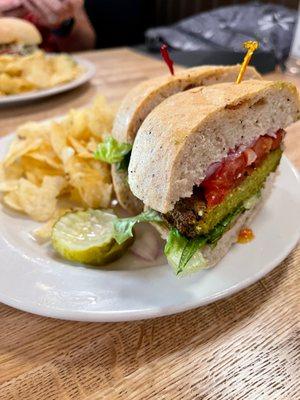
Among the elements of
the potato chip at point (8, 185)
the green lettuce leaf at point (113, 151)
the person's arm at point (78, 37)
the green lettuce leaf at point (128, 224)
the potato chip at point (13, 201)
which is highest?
the green lettuce leaf at point (113, 151)

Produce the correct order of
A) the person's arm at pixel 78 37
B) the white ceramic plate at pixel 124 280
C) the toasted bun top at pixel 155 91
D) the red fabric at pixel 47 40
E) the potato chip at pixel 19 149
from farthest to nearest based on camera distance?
the person's arm at pixel 78 37 → the red fabric at pixel 47 40 → the potato chip at pixel 19 149 → the toasted bun top at pixel 155 91 → the white ceramic plate at pixel 124 280

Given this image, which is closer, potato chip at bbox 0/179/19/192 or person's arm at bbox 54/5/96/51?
potato chip at bbox 0/179/19/192

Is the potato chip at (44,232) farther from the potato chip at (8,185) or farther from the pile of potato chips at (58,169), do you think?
the potato chip at (8,185)

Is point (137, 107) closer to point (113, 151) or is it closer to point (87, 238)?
point (113, 151)

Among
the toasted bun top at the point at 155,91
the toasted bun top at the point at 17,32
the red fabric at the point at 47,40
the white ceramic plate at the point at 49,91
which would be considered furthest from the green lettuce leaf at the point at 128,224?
the red fabric at the point at 47,40

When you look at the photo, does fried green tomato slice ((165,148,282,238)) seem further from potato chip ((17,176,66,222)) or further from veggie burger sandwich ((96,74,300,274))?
potato chip ((17,176,66,222))

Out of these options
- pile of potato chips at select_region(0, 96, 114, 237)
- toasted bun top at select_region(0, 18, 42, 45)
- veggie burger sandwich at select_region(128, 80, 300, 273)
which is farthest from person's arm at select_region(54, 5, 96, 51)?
veggie burger sandwich at select_region(128, 80, 300, 273)
